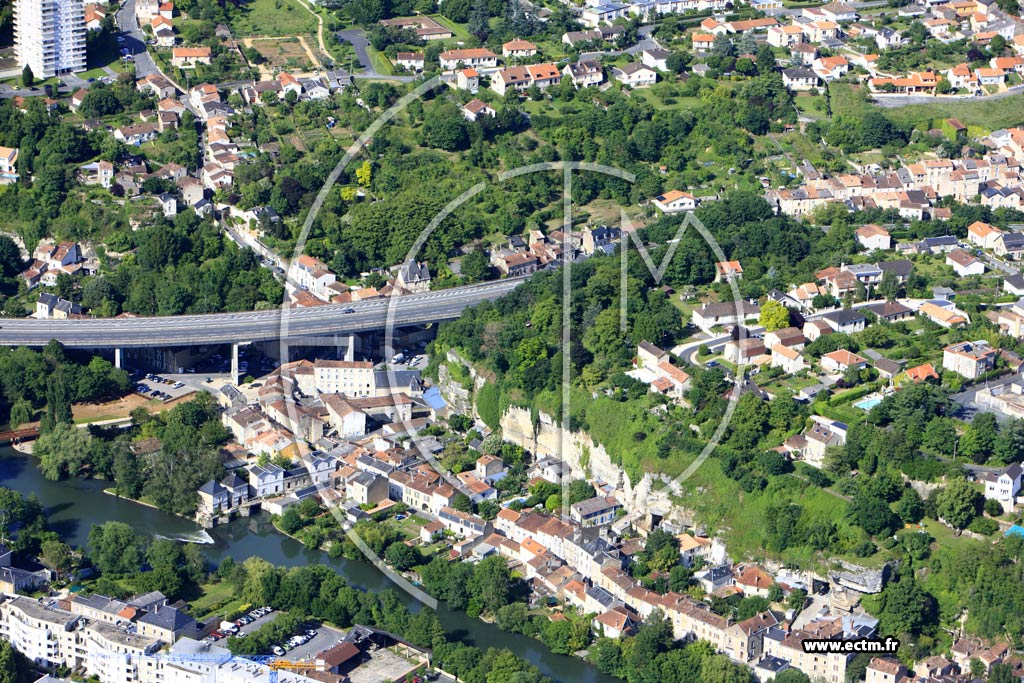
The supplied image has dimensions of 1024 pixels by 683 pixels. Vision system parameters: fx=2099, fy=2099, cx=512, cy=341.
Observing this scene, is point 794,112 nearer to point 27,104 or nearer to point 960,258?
point 960,258

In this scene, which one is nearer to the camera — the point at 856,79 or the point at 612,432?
the point at 612,432

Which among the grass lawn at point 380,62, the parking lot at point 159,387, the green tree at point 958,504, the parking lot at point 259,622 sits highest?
the grass lawn at point 380,62

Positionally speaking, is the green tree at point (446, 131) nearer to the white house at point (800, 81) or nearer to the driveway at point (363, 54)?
the driveway at point (363, 54)

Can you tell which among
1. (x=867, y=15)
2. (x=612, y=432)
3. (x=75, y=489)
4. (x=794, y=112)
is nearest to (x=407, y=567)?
(x=612, y=432)

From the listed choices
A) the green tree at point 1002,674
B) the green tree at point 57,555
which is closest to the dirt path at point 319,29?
the green tree at point 57,555

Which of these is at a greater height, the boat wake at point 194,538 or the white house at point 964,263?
the white house at point 964,263

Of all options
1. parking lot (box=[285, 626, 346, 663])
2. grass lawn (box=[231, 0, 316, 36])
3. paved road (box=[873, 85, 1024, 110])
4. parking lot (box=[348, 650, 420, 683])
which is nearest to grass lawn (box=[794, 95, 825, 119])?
paved road (box=[873, 85, 1024, 110])

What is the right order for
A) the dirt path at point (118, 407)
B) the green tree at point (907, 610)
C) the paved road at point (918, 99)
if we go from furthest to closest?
1. the paved road at point (918, 99)
2. the dirt path at point (118, 407)
3. the green tree at point (907, 610)
